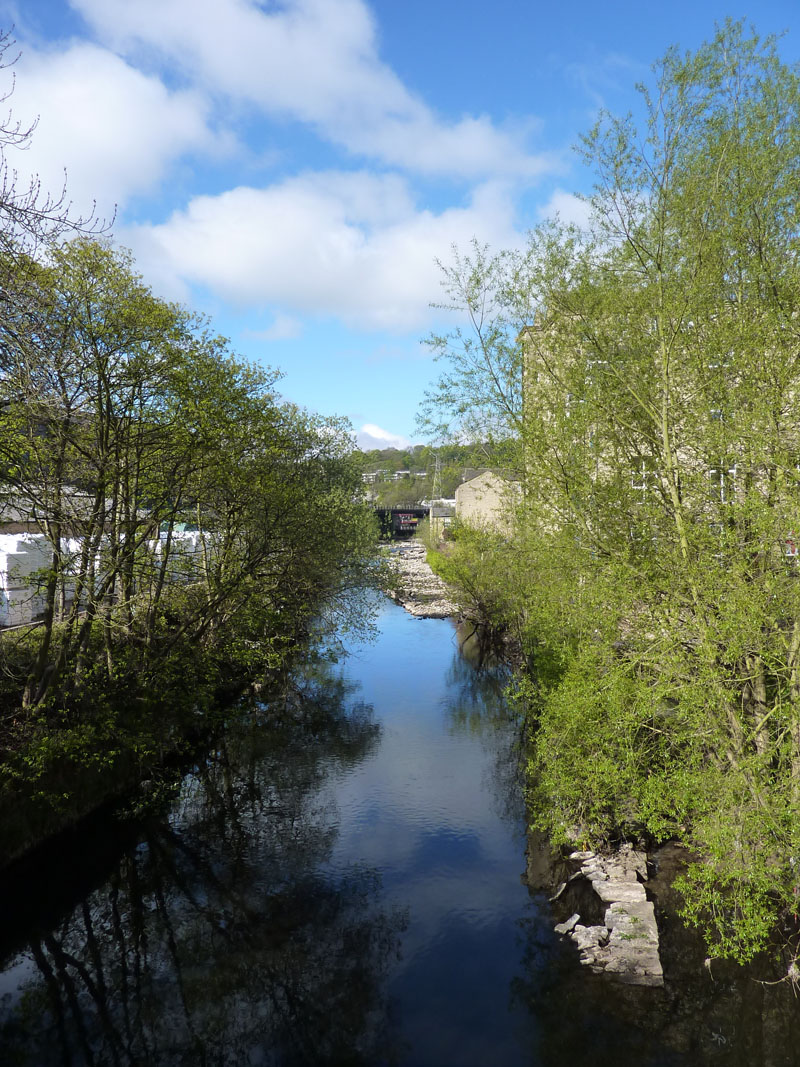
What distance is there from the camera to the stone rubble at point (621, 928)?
34.6ft

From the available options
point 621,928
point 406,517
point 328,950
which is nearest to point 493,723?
point 621,928

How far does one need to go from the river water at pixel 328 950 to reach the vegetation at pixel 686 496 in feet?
5.35

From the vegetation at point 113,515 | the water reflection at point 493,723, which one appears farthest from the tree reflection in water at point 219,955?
the water reflection at point 493,723

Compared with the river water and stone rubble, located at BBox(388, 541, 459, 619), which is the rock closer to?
the river water

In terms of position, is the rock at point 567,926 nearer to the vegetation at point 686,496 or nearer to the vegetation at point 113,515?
the vegetation at point 686,496

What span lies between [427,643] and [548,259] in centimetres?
2288

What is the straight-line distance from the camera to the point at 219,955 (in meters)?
11.2

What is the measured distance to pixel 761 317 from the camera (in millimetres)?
11141

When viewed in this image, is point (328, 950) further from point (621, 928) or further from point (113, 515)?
point (113, 515)

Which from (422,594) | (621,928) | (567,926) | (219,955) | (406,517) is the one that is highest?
(406,517)

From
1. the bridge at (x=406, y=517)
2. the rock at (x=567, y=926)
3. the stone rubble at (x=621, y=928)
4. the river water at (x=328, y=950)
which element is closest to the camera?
the river water at (x=328, y=950)

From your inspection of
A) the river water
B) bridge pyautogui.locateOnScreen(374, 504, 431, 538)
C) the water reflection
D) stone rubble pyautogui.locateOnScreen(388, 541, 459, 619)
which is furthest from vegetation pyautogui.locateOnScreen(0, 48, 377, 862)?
bridge pyautogui.locateOnScreen(374, 504, 431, 538)

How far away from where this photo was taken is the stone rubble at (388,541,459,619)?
4138 centimetres

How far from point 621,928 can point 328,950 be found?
15.1ft
